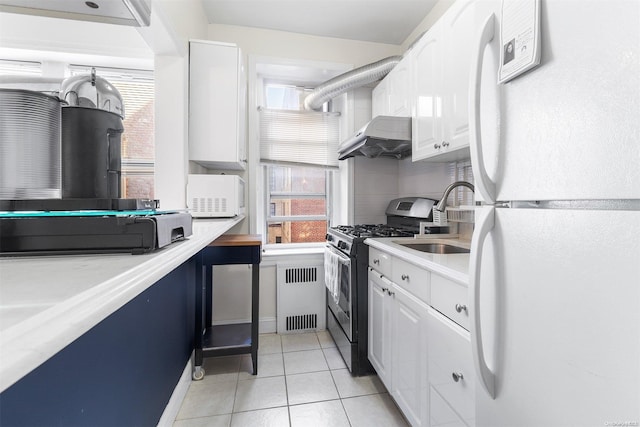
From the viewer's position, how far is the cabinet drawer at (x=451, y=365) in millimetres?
1009

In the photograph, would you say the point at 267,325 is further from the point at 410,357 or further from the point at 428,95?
the point at 428,95

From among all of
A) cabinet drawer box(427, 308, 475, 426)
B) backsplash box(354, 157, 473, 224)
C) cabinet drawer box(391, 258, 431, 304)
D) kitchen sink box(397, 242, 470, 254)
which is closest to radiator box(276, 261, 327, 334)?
backsplash box(354, 157, 473, 224)

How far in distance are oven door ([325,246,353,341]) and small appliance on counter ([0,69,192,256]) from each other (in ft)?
4.67

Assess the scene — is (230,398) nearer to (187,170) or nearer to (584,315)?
(187,170)

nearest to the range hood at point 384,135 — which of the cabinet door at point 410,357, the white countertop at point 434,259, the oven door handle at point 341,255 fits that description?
the white countertop at point 434,259

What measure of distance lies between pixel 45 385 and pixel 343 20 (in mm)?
2924

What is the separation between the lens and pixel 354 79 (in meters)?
2.63

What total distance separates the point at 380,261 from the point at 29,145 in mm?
1609

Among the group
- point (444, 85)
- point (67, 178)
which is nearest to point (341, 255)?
point (444, 85)

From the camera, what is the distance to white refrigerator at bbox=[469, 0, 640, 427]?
1.62ft

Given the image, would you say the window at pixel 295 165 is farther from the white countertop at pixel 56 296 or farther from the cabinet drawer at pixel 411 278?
the white countertop at pixel 56 296

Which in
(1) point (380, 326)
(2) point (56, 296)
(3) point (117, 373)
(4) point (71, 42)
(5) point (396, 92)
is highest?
(4) point (71, 42)

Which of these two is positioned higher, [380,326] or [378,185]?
[378,185]

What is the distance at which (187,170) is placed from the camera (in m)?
1.96
